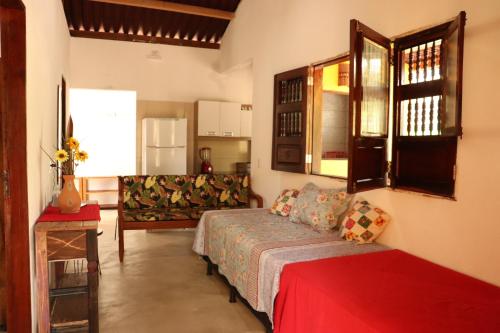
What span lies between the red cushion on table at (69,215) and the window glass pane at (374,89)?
1943 mm

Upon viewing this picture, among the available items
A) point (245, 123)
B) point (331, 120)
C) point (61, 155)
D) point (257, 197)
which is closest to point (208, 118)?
point (245, 123)

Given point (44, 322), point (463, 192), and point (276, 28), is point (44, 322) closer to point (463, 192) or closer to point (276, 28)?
point (463, 192)

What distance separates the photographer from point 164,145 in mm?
6711

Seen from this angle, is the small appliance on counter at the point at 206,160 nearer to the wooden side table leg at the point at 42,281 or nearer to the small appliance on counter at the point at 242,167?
the small appliance on counter at the point at 242,167

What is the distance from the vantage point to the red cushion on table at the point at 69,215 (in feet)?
8.80

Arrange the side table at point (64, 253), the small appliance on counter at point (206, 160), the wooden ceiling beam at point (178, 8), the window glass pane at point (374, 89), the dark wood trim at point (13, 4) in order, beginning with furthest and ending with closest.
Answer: the small appliance on counter at point (206, 160), the wooden ceiling beam at point (178, 8), the window glass pane at point (374, 89), the side table at point (64, 253), the dark wood trim at point (13, 4)

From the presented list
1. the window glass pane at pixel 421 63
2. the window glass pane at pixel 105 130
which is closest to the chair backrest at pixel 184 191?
the window glass pane at pixel 105 130

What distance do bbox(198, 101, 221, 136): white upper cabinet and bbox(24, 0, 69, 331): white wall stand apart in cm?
343

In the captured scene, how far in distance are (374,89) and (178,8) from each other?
4.10 metres

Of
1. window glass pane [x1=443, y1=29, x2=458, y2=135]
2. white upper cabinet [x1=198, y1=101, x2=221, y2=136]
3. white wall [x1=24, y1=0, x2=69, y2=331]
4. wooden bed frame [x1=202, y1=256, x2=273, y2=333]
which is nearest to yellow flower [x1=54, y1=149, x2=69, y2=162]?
white wall [x1=24, y1=0, x2=69, y2=331]

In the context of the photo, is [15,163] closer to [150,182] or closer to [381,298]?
[381,298]

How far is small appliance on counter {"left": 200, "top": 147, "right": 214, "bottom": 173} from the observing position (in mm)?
6875

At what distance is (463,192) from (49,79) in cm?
323

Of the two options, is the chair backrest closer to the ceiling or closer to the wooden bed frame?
the wooden bed frame
